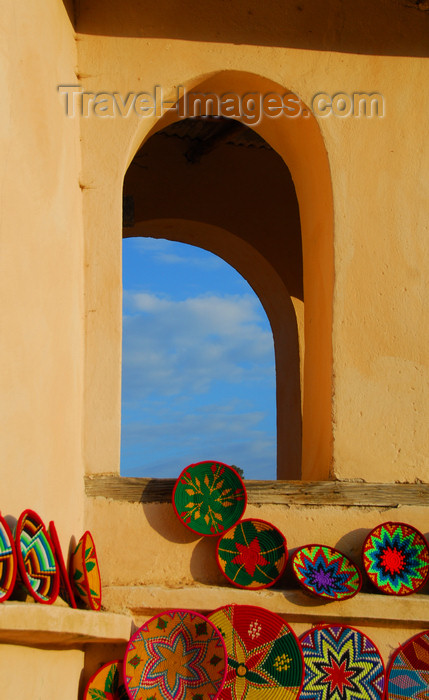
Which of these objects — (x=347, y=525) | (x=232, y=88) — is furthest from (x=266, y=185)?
(x=347, y=525)

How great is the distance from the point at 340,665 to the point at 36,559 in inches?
47.6

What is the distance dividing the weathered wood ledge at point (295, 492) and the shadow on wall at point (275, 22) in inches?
75.3

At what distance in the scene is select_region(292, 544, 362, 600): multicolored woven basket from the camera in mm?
3260

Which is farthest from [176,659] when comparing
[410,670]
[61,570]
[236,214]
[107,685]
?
[236,214]

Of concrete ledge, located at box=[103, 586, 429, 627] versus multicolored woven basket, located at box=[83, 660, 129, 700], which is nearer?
multicolored woven basket, located at box=[83, 660, 129, 700]

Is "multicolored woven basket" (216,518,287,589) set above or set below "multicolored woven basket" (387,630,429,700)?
above

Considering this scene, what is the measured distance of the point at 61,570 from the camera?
9.56 feet

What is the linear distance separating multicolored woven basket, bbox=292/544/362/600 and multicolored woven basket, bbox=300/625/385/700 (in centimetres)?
13

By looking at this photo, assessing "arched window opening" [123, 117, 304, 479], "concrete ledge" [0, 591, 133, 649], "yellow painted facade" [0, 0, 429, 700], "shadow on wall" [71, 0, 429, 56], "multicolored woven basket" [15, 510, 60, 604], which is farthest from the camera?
"arched window opening" [123, 117, 304, 479]

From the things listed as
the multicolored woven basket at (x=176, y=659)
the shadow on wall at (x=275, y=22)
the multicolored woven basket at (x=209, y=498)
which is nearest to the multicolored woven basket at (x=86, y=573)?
the multicolored woven basket at (x=176, y=659)

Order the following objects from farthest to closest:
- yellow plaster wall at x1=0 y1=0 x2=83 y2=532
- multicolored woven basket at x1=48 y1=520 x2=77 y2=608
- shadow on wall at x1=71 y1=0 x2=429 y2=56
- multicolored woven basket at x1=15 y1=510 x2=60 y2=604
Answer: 1. shadow on wall at x1=71 y1=0 x2=429 y2=56
2. multicolored woven basket at x1=48 y1=520 x2=77 y2=608
3. yellow plaster wall at x1=0 y1=0 x2=83 y2=532
4. multicolored woven basket at x1=15 y1=510 x2=60 y2=604

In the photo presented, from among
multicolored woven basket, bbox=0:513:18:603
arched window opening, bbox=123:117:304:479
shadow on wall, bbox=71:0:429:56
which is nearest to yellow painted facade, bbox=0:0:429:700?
shadow on wall, bbox=71:0:429:56

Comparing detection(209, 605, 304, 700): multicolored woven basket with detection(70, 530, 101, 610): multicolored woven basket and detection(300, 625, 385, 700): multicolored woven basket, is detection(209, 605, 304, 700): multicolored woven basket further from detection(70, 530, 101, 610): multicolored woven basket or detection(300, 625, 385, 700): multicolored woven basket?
detection(70, 530, 101, 610): multicolored woven basket

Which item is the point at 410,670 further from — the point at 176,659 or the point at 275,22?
the point at 275,22
